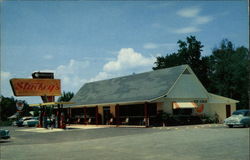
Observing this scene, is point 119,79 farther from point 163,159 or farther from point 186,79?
point 163,159

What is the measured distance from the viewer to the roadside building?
3488cm

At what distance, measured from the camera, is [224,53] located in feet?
217

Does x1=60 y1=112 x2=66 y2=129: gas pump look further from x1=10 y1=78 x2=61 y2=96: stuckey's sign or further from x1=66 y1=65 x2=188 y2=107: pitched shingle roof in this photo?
x1=10 y1=78 x2=61 y2=96: stuckey's sign

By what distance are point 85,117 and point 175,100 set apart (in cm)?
1304

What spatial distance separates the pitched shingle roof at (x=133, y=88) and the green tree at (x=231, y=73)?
2637 cm

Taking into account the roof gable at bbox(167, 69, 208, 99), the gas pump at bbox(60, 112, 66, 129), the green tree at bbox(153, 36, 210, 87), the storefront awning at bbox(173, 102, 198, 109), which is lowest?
the gas pump at bbox(60, 112, 66, 129)

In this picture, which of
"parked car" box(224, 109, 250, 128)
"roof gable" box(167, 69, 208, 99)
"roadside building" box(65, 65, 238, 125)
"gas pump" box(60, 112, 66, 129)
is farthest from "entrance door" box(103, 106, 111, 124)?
"parked car" box(224, 109, 250, 128)

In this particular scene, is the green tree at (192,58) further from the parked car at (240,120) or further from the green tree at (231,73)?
the parked car at (240,120)

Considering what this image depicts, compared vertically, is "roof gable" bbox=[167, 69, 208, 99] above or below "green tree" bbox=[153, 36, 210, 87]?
below

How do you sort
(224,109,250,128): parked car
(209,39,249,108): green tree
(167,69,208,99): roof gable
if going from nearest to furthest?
(224,109,250,128): parked car < (167,69,208,99): roof gable < (209,39,249,108): green tree

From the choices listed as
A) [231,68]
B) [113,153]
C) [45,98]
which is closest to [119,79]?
[45,98]

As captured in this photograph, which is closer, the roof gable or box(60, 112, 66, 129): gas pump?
box(60, 112, 66, 129): gas pump

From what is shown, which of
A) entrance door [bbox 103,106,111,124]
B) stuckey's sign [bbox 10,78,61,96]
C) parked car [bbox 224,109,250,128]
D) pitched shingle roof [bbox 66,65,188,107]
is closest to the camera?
parked car [bbox 224,109,250,128]

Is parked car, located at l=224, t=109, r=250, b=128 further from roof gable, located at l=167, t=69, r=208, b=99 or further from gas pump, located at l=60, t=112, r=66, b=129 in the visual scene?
gas pump, located at l=60, t=112, r=66, b=129
